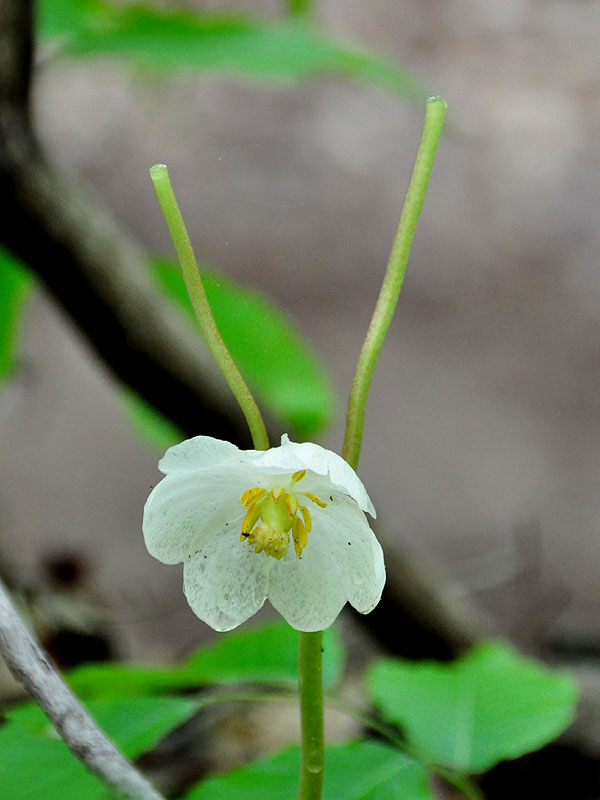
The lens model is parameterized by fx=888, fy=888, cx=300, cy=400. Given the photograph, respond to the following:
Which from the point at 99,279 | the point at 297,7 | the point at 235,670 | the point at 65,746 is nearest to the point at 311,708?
the point at 65,746

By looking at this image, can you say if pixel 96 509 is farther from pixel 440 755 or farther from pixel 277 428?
pixel 440 755

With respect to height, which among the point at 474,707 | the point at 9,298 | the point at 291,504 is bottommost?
the point at 474,707

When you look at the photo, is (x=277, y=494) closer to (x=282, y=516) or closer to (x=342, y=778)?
(x=282, y=516)

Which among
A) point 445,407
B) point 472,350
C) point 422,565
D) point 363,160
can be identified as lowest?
point 422,565

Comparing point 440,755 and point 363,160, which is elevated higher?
point 363,160

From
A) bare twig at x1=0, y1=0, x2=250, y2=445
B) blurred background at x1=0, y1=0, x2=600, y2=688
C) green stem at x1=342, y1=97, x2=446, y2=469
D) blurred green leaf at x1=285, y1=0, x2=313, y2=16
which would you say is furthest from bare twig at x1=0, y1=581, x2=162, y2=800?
blurred green leaf at x1=285, y1=0, x2=313, y2=16

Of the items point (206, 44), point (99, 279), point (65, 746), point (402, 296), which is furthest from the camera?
point (402, 296)

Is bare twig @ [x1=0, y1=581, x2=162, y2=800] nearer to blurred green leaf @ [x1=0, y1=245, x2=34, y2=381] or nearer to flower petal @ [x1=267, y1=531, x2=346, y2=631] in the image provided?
flower petal @ [x1=267, y1=531, x2=346, y2=631]

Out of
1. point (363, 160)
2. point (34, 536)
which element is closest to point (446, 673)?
point (34, 536)
